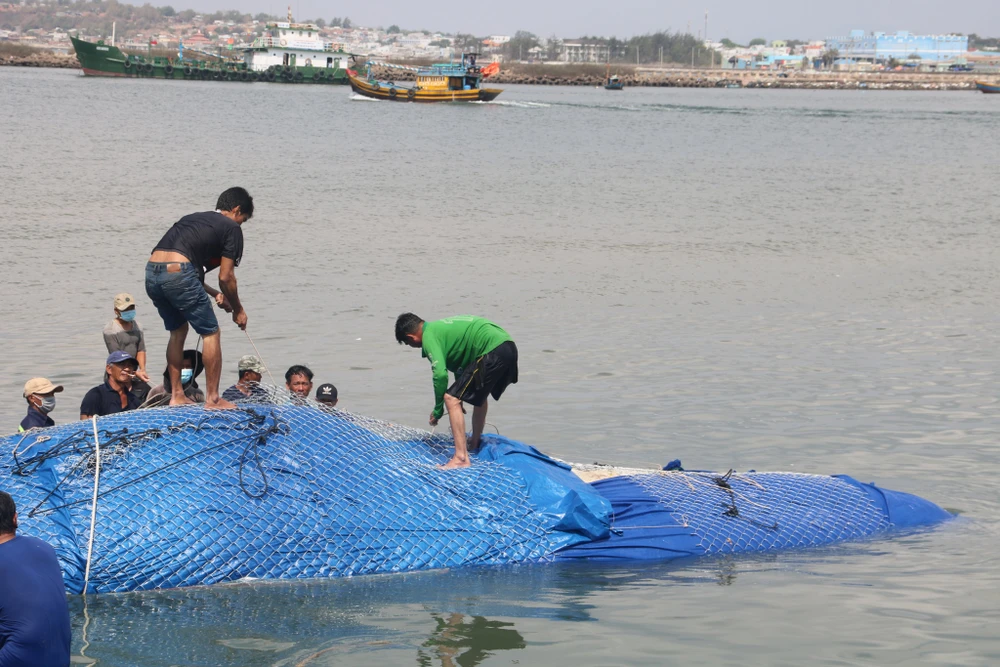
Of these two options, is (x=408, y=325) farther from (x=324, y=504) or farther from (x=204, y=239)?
(x=204, y=239)

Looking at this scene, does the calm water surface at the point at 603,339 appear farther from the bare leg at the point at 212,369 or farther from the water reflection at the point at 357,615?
the bare leg at the point at 212,369

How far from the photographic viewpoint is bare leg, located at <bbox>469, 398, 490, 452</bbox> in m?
8.30

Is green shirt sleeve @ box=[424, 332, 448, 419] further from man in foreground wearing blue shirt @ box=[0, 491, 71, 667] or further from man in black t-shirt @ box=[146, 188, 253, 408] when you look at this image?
man in foreground wearing blue shirt @ box=[0, 491, 71, 667]

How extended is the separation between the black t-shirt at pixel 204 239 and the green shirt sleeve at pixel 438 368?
4.65 ft

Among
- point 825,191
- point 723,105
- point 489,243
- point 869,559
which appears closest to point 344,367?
point 869,559

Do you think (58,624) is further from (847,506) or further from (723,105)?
(723,105)

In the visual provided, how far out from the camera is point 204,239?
304 inches

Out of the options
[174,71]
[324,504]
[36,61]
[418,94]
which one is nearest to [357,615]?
[324,504]

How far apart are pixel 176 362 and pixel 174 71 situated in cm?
9205

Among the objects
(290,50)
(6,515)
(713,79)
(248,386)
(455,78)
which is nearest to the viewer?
(6,515)

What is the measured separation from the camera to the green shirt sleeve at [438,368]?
7.85 meters

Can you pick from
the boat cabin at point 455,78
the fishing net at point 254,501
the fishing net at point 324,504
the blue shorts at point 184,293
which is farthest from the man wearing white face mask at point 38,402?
the boat cabin at point 455,78

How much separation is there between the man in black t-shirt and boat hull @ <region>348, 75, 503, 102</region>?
69813mm

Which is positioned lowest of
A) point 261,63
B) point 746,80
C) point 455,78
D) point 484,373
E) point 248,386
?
point 248,386
